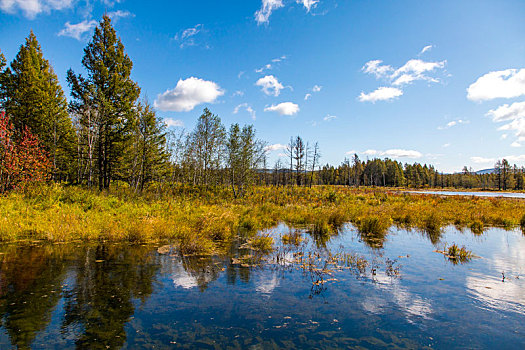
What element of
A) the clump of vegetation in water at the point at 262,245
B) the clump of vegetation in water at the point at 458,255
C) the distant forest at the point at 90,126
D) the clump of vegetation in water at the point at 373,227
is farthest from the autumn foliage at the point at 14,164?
the clump of vegetation in water at the point at 458,255

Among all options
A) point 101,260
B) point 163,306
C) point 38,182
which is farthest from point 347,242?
point 38,182

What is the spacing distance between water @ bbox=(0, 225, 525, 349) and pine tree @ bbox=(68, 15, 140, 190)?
45.6ft

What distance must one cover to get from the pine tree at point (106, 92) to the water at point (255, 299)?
45.6ft

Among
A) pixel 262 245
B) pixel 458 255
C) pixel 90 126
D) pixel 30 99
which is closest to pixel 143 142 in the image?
pixel 90 126

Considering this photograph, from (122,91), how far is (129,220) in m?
13.9

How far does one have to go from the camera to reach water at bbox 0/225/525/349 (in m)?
4.23

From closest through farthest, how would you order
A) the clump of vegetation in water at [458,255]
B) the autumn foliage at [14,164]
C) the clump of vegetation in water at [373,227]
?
1. the clump of vegetation in water at [458,255]
2. the clump of vegetation in water at [373,227]
3. the autumn foliage at [14,164]

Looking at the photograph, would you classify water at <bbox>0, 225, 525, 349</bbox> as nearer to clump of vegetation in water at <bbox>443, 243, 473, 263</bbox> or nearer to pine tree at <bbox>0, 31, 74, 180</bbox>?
clump of vegetation in water at <bbox>443, 243, 473, 263</bbox>

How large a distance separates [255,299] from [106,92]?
2136 centimetres

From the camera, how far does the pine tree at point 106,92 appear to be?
19.6m

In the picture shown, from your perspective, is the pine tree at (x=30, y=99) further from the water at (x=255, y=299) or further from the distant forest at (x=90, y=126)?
the water at (x=255, y=299)

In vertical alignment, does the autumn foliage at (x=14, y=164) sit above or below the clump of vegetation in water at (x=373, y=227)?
above

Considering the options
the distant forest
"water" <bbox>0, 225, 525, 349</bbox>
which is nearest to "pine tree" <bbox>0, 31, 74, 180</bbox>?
the distant forest

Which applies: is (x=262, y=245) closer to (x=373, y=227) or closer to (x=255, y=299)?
(x=255, y=299)
